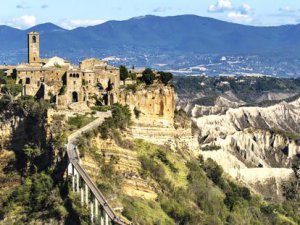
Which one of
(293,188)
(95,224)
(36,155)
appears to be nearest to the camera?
(95,224)

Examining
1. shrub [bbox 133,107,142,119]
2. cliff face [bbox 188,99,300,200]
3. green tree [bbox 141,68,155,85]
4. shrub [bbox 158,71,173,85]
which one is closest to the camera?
shrub [bbox 133,107,142,119]

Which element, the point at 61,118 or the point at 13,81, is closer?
the point at 61,118

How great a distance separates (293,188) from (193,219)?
132 ft

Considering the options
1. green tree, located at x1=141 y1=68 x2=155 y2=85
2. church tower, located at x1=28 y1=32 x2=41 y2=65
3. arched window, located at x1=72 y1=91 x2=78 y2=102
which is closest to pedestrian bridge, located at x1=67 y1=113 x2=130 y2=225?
arched window, located at x1=72 y1=91 x2=78 y2=102

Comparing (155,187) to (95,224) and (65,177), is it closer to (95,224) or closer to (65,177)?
(65,177)

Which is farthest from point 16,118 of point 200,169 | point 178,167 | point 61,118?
point 200,169

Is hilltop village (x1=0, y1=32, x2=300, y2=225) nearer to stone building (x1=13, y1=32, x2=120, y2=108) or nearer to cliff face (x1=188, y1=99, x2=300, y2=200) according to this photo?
stone building (x1=13, y1=32, x2=120, y2=108)

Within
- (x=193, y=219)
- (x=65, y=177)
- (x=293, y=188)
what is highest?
(x=65, y=177)

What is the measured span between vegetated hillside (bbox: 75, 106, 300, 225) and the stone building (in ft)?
7.61

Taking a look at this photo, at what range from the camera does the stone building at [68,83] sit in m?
49.7

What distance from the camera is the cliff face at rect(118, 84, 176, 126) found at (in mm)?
51781

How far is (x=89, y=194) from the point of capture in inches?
Answer: 1414

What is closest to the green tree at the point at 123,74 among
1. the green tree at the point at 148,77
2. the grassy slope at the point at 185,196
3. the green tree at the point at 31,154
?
the green tree at the point at 148,77

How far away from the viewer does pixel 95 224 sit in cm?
3388
